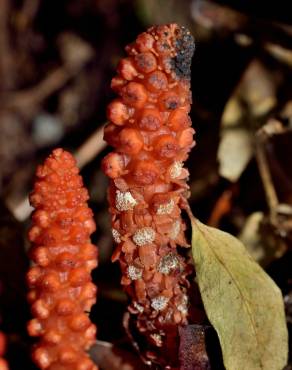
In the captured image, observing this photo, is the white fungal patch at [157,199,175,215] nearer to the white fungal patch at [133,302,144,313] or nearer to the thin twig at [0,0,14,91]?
the white fungal patch at [133,302,144,313]

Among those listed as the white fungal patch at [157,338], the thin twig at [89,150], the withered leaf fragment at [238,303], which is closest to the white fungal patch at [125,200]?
the withered leaf fragment at [238,303]

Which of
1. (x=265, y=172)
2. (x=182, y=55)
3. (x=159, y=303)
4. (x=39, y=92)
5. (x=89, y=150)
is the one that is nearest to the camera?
(x=182, y=55)

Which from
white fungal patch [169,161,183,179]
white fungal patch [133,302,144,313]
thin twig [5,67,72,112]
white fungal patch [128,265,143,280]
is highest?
white fungal patch [169,161,183,179]

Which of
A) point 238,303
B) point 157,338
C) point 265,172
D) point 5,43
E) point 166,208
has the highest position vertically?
point 5,43

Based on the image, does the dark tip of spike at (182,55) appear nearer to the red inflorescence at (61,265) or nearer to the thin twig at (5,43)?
the red inflorescence at (61,265)

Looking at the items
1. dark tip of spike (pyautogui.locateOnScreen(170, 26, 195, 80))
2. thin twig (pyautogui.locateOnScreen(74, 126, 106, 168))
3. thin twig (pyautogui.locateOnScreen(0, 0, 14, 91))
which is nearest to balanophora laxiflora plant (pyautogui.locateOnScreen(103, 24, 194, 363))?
dark tip of spike (pyautogui.locateOnScreen(170, 26, 195, 80))

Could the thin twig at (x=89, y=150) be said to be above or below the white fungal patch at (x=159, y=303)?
above

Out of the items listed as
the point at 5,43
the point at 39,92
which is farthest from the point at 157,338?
the point at 5,43

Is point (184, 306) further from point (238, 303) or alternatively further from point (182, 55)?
point (182, 55)
